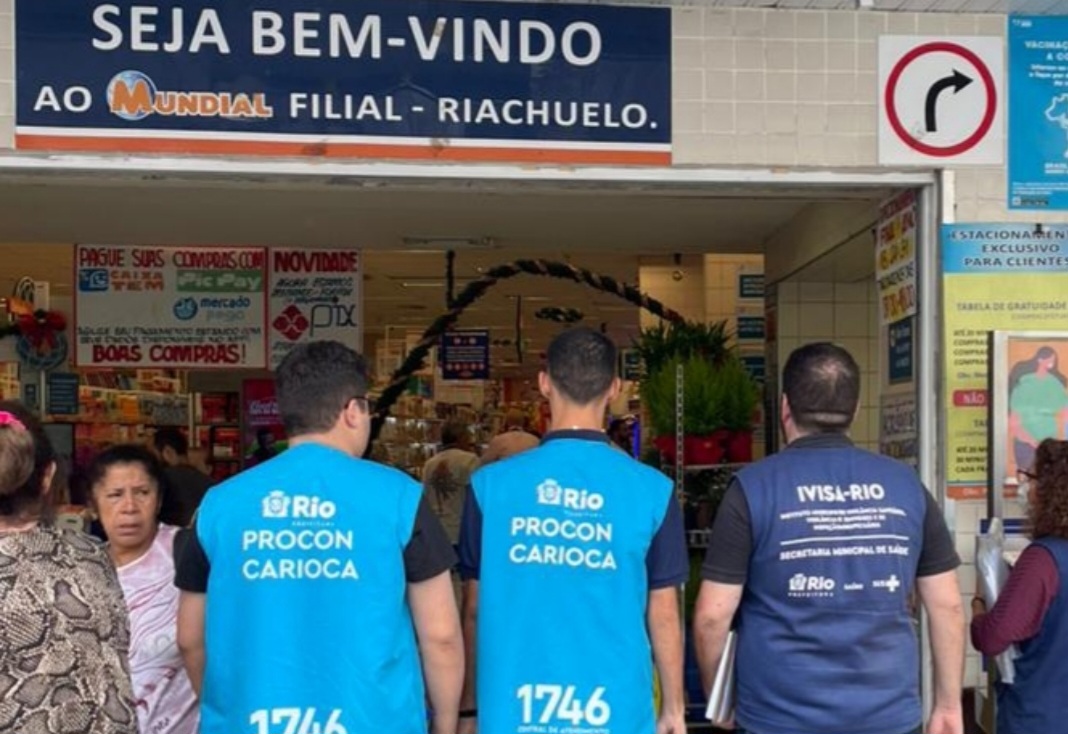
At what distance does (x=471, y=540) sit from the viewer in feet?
10.4

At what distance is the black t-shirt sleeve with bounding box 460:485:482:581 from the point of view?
3.14m

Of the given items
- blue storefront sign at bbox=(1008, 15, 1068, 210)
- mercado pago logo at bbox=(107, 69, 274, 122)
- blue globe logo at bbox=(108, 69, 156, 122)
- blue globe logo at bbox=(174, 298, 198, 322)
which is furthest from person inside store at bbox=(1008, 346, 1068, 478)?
blue globe logo at bbox=(174, 298, 198, 322)

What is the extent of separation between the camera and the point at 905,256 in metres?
4.90

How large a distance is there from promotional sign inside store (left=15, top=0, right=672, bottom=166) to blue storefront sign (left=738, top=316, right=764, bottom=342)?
153 inches

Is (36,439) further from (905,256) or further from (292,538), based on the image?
(905,256)

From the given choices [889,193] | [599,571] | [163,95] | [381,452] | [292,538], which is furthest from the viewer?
[381,452]

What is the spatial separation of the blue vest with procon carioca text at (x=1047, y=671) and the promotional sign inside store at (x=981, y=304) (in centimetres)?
98

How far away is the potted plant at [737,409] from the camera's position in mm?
6586

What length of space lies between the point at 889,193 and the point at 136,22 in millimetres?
2735

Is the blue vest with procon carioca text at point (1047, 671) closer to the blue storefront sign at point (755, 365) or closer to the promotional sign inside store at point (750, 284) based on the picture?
the blue storefront sign at point (755, 365)

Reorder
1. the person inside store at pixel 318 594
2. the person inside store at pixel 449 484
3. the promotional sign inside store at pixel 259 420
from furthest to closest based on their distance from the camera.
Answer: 1. the promotional sign inside store at pixel 259 420
2. the person inside store at pixel 449 484
3. the person inside store at pixel 318 594

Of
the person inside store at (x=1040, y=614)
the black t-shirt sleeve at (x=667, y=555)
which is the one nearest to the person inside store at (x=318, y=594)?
the black t-shirt sleeve at (x=667, y=555)

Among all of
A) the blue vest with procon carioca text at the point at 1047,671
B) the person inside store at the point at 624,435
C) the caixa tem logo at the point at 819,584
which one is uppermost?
the caixa tem logo at the point at 819,584

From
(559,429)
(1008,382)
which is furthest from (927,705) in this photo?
(559,429)
